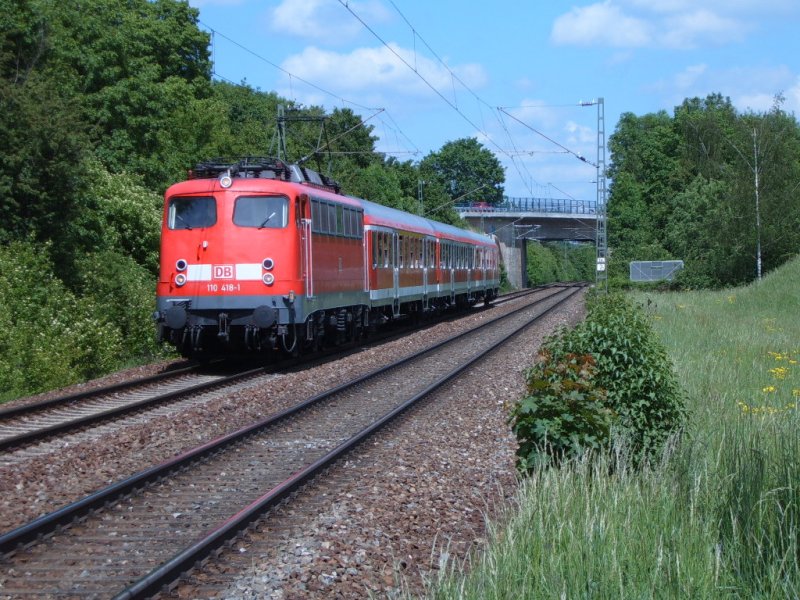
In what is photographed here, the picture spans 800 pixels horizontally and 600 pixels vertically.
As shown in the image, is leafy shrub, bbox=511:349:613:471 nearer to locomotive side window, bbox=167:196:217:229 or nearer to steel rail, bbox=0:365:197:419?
steel rail, bbox=0:365:197:419

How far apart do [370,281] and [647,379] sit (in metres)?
15.4

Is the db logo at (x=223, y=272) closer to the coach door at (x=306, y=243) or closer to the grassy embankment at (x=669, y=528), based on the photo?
the coach door at (x=306, y=243)

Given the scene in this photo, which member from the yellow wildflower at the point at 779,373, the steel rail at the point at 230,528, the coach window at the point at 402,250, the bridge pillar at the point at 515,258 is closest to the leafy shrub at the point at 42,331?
the steel rail at the point at 230,528

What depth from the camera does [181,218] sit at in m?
18.0

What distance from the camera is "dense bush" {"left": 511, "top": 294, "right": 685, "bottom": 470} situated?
7.79 m

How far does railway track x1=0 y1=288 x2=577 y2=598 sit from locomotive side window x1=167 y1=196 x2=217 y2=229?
18.1 feet

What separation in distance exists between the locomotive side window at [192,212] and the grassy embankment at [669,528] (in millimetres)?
11043

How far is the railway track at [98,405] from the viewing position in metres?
11.4

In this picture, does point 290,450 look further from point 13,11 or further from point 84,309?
point 13,11

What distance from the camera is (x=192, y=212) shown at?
17984 mm

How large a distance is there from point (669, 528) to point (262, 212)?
12900mm

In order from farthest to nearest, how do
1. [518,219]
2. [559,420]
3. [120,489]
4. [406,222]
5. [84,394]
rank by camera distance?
[518,219] < [406,222] < [84,394] < [120,489] < [559,420]

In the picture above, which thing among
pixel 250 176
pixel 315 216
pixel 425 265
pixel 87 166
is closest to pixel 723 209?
pixel 425 265

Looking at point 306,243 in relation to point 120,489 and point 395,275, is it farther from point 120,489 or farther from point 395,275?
point 120,489
